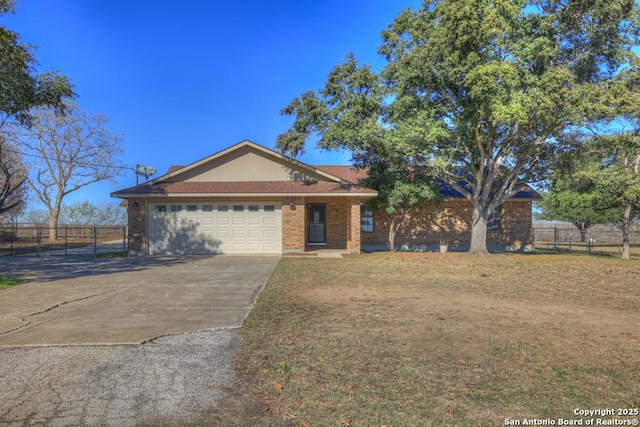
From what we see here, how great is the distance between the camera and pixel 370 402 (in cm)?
331

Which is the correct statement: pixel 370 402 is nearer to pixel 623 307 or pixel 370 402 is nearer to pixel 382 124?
pixel 623 307

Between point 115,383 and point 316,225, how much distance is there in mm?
17565

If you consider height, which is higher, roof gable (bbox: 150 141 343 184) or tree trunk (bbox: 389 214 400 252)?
roof gable (bbox: 150 141 343 184)

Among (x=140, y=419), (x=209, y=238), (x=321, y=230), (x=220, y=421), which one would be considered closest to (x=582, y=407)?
(x=220, y=421)

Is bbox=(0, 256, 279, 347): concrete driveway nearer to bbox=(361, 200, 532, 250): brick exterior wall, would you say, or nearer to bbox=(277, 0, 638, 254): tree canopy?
bbox=(277, 0, 638, 254): tree canopy

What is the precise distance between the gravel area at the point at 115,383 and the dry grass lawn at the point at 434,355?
339 millimetres

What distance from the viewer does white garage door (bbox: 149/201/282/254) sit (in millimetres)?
17359

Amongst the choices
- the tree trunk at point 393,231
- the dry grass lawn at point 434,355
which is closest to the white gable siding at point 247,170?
the tree trunk at point 393,231

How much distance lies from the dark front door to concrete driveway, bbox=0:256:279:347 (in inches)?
338

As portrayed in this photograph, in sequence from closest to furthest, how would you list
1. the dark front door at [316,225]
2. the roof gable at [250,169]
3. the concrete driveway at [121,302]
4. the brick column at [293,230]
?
the concrete driveway at [121,302]
the brick column at [293,230]
the roof gable at [250,169]
the dark front door at [316,225]

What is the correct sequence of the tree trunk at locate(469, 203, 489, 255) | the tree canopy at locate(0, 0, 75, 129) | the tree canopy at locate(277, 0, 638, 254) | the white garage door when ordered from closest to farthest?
1. the tree canopy at locate(0, 0, 75, 129)
2. the tree canopy at locate(277, 0, 638, 254)
3. the tree trunk at locate(469, 203, 489, 255)
4. the white garage door

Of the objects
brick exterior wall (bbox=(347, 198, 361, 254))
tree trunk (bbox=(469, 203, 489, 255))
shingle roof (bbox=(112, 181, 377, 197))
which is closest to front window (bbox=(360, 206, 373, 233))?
brick exterior wall (bbox=(347, 198, 361, 254))

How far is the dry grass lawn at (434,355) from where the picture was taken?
321 centimetres

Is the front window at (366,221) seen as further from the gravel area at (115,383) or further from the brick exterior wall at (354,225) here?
the gravel area at (115,383)
